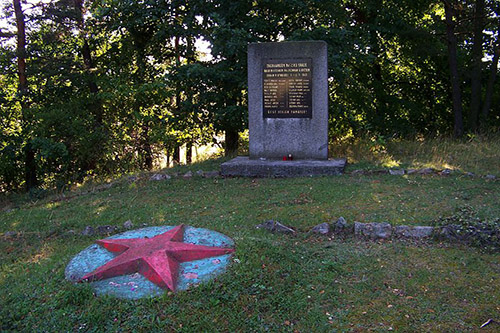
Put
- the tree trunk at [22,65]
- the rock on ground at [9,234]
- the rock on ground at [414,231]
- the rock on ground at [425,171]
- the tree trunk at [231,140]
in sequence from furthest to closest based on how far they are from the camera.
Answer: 1. the tree trunk at [231,140]
2. the tree trunk at [22,65]
3. the rock on ground at [425,171]
4. the rock on ground at [9,234]
5. the rock on ground at [414,231]

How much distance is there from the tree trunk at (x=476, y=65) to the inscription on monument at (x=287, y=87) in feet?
22.9

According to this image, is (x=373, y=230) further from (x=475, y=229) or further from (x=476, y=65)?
(x=476, y=65)

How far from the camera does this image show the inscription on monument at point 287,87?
8414 mm

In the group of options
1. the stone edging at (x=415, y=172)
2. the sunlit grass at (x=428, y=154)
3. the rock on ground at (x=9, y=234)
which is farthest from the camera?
the sunlit grass at (x=428, y=154)

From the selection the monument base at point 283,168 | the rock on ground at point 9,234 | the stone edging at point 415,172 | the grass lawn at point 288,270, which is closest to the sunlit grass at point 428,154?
the stone edging at point 415,172

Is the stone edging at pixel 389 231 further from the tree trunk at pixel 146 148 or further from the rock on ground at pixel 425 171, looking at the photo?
the tree trunk at pixel 146 148

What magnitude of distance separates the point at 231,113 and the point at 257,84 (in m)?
2.23

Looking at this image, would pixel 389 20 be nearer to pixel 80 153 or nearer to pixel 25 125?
pixel 80 153

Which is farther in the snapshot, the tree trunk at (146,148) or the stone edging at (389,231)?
the tree trunk at (146,148)

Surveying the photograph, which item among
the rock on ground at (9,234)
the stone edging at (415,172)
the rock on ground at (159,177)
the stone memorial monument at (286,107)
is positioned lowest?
Answer: the rock on ground at (9,234)

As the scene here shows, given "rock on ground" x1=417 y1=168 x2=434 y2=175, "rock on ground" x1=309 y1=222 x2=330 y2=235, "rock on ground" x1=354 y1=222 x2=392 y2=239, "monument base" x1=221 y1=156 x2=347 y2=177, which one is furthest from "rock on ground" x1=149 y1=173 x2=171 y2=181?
"rock on ground" x1=417 y1=168 x2=434 y2=175

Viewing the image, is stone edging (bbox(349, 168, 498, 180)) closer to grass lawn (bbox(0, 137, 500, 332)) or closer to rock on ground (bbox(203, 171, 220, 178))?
grass lawn (bbox(0, 137, 500, 332))

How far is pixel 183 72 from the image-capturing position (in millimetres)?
10688

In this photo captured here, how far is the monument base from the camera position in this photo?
7879 mm
